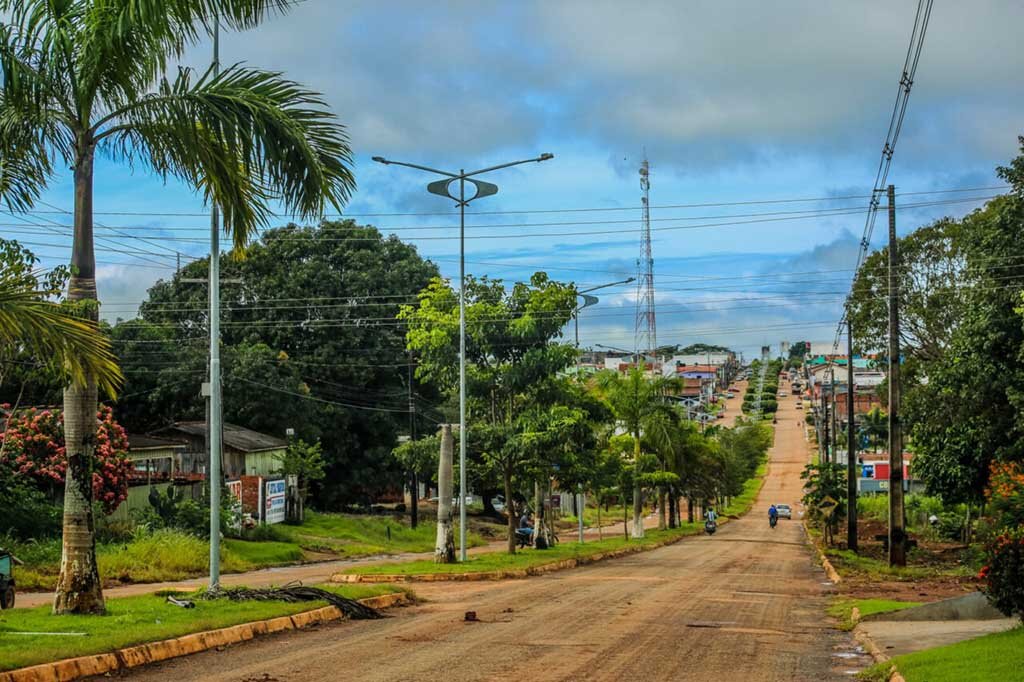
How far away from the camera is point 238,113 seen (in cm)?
1466

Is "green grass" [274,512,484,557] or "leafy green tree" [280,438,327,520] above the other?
"leafy green tree" [280,438,327,520]

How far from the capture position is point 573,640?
15.4 metres

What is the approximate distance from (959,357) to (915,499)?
47.4 metres

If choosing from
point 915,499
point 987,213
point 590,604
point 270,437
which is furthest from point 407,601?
point 915,499

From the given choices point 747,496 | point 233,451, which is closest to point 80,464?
point 233,451

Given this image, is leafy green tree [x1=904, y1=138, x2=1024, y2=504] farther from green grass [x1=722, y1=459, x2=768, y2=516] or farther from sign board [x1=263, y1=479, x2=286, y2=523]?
green grass [x1=722, y1=459, x2=768, y2=516]

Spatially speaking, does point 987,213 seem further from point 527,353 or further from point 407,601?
point 407,601

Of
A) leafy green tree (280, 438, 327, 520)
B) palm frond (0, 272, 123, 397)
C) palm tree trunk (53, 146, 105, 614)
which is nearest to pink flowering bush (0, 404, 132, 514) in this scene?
leafy green tree (280, 438, 327, 520)

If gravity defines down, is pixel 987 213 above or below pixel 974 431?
above

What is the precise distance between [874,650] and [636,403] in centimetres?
4468

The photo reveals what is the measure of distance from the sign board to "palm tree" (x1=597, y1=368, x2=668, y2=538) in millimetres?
17986

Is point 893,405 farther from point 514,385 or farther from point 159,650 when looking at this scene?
point 159,650

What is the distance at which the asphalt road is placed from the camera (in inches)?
485

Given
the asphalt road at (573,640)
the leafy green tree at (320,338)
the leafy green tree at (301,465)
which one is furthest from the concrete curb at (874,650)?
the leafy green tree at (320,338)
